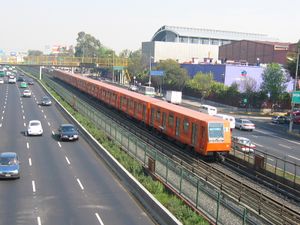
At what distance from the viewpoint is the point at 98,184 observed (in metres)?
24.0

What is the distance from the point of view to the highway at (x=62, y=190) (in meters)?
18.8

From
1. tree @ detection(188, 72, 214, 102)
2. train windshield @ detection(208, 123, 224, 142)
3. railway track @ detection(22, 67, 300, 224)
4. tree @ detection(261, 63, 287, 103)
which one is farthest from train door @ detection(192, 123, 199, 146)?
tree @ detection(188, 72, 214, 102)

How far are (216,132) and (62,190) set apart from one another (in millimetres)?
11260

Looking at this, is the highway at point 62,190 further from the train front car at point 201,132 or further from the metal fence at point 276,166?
the metal fence at point 276,166

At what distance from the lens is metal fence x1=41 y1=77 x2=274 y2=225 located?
1608cm

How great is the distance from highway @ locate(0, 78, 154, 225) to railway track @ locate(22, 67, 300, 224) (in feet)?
16.0

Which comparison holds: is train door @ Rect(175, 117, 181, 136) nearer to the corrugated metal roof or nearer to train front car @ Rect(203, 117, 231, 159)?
train front car @ Rect(203, 117, 231, 159)

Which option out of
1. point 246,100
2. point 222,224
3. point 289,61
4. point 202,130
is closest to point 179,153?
point 202,130

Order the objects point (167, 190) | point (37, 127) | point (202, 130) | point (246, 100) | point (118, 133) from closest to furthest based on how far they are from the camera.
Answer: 1. point (167, 190)
2. point (202, 130)
3. point (118, 133)
4. point (37, 127)
5. point (246, 100)

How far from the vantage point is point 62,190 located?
22672 mm

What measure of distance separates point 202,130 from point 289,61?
4199 cm

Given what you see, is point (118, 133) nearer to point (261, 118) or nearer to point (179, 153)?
point (179, 153)

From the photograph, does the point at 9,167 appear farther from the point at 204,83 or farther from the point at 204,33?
the point at 204,33

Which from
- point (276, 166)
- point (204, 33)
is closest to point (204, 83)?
point (276, 166)
